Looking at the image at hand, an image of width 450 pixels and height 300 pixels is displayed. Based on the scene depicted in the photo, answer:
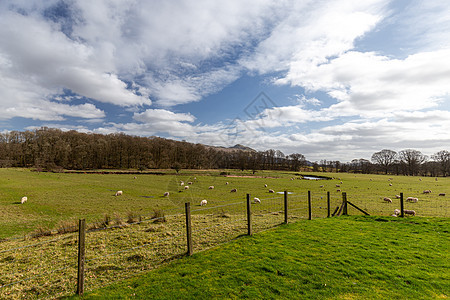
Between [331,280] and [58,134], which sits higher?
[58,134]

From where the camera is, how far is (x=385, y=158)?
117500 millimetres

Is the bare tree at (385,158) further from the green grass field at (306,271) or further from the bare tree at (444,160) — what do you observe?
the green grass field at (306,271)

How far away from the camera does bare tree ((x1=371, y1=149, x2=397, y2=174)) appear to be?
372ft

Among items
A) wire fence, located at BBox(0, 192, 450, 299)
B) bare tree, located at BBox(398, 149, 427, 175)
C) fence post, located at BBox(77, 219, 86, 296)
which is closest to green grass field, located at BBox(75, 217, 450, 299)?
fence post, located at BBox(77, 219, 86, 296)

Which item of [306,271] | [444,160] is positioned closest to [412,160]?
[444,160]

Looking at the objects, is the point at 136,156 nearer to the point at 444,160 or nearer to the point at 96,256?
the point at 96,256

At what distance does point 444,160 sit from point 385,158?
23.0 m

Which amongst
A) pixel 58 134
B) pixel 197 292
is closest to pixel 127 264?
pixel 197 292

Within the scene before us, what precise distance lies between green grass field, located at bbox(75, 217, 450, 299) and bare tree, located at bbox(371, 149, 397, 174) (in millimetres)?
130029

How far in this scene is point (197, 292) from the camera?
4855 mm

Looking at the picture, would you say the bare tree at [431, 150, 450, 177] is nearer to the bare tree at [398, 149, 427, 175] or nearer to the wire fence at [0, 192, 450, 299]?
the bare tree at [398, 149, 427, 175]

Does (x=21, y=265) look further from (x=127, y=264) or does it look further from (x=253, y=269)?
(x=253, y=269)

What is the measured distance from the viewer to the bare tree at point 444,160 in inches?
3745

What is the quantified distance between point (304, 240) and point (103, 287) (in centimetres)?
682
